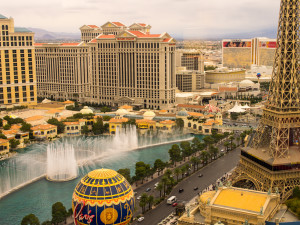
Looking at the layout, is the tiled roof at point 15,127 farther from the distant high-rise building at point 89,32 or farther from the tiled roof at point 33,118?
the distant high-rise building at point 89,32

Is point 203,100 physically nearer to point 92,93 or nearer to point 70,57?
point 92,93

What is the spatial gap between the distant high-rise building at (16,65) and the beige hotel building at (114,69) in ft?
76.2

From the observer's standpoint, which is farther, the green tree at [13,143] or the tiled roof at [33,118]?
the tiled roof at [33,118]

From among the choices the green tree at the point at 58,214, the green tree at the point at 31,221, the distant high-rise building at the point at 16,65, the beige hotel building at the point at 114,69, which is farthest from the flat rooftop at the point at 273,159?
the distant high-rise building at the point at 16,65

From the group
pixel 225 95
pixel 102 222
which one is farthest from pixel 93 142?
pixel 225 95

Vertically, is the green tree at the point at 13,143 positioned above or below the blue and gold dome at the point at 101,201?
below

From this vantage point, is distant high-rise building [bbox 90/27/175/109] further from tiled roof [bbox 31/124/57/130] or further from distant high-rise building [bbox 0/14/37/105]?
tiled roof [bbox 31/124/57/130]

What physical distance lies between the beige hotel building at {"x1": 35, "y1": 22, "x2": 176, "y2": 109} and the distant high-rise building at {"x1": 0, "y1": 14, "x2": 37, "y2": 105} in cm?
2324

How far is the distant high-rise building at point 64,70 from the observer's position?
15275 cm

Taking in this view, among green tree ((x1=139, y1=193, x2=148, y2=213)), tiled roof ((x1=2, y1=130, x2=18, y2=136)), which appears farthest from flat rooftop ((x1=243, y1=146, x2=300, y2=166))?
tiled roof ((x1=2, y1=130, x2=18, y2=136))

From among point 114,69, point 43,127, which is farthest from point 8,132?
point 114,69

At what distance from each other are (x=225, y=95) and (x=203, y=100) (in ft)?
34.4

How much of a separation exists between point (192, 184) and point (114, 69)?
78.9 m

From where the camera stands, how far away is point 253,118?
121688 millimetres
